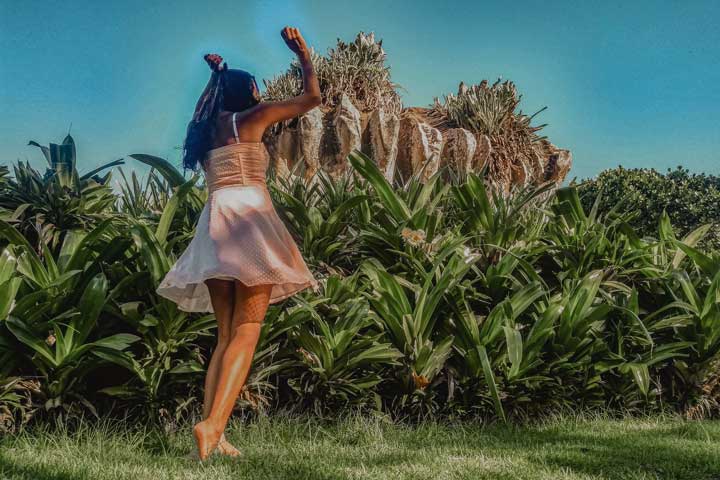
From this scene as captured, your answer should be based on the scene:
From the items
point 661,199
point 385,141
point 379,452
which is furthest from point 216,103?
point 661,199

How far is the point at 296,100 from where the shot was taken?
337cm

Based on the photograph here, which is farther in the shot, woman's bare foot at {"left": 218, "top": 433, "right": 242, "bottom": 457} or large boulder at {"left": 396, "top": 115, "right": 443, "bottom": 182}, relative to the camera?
large boulder at {"left": 396, "top": 115, "right": 443, "bottom": 182}

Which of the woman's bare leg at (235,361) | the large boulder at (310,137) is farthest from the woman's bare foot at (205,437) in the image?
the large boulder at (310,137)

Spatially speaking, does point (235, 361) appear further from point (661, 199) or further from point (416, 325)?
point (661, 199)

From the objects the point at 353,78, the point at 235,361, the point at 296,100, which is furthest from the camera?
the point at 353,78

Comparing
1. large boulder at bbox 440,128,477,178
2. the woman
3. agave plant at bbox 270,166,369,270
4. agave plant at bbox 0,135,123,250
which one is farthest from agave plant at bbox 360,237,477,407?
large boulder at bbox 440,128,477,178

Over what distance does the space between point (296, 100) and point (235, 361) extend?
1.34 metres

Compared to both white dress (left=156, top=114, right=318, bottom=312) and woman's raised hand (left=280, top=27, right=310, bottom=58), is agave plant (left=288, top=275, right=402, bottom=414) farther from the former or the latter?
woman's raised hand (left=280, top=27, right=310, bottom=58)

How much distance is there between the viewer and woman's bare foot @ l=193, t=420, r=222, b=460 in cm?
303

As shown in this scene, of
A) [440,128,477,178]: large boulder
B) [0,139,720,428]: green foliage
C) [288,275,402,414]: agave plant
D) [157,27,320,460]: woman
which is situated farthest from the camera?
[440,128,477,178]: large boulder

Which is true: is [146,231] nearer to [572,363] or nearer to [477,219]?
[477,219]

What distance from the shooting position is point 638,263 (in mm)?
5469

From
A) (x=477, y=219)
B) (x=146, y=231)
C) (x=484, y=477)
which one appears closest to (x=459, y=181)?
(x=477, y=219)

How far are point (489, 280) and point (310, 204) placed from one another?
1.56 m
